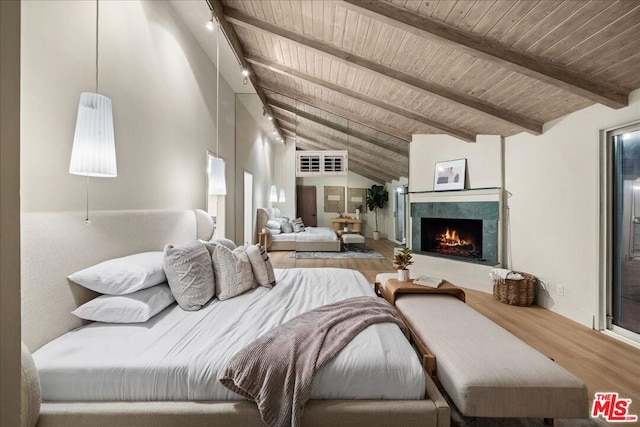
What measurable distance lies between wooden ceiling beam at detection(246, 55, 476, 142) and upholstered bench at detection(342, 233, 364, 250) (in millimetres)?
2164

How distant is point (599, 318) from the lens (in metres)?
2.72

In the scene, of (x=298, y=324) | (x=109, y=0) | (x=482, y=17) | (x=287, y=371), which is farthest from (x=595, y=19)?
(x=109, y=0)

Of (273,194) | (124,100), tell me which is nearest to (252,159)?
(273,194)

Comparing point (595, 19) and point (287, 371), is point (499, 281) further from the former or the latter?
point (287, 371)

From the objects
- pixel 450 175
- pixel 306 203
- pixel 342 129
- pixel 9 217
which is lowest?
pixel 9 217

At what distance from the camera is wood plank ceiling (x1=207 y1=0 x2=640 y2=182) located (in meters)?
2.07

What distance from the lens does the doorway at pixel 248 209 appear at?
14.2ft

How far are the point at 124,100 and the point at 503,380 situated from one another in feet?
9.74

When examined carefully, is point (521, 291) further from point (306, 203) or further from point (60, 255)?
point (60, 255)

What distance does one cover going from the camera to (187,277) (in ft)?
6.14

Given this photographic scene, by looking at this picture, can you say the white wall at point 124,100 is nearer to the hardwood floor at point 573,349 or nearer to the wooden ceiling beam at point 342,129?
the wooden ceiling beam at point 342,129

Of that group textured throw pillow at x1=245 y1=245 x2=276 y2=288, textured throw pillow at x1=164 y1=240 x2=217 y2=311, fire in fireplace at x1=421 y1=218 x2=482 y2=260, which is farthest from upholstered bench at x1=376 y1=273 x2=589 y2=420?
fire in fireplace at x1=421 y1=218 x2=482 y2=260

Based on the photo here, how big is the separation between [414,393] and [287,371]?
58cm

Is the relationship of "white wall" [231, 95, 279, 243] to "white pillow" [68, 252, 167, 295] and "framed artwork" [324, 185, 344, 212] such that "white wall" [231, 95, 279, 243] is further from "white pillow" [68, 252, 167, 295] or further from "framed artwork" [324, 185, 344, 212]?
"white pillow" [68, 252, 167, 295]
